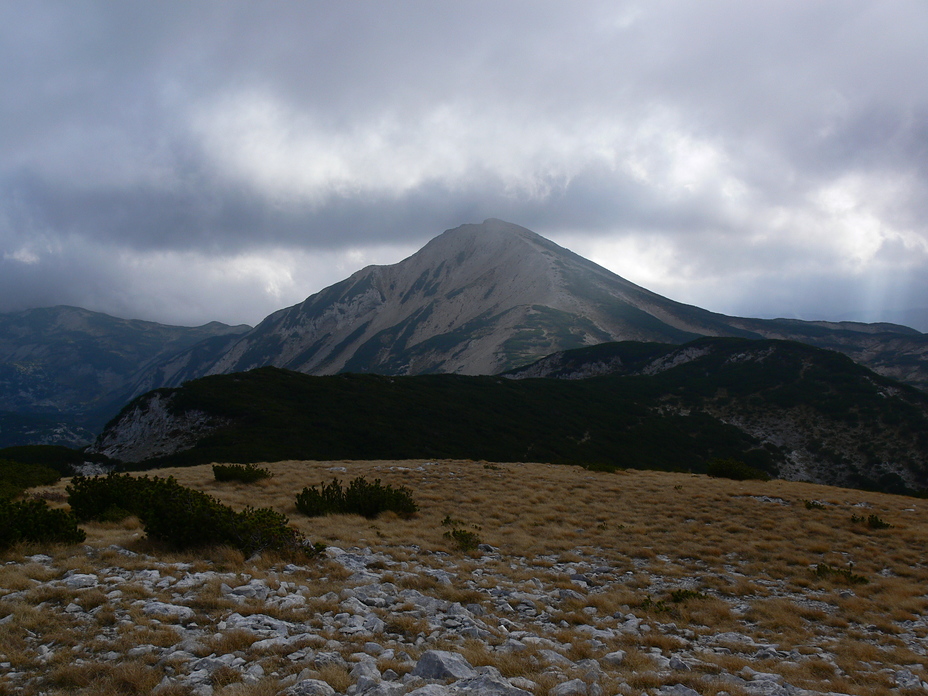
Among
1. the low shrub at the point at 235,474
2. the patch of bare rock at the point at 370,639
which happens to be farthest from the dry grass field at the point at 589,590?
the low shrub at the point at 235,474

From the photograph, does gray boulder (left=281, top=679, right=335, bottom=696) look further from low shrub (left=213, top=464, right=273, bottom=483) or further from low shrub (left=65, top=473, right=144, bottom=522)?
low shrub (left=213, top=464, right=273, bottom=483)

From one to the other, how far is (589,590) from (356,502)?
391 inches

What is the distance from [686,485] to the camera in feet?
88.9

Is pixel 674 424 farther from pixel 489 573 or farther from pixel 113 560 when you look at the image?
pixel 113 560

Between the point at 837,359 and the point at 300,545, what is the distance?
130073mm

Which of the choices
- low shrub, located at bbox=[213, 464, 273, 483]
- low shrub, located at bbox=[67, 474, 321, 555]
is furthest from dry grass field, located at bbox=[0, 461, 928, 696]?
low shrub, located at bbox=[213, 464, 273, 483]

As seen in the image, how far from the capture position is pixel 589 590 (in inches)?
462

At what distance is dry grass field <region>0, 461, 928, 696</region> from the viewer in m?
6.82

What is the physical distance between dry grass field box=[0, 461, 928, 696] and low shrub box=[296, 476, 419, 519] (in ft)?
1.72

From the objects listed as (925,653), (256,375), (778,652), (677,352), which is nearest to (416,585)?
(778,652)

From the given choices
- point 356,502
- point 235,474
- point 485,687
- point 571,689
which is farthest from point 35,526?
point 235,474

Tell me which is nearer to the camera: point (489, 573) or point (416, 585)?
point (416, 585)

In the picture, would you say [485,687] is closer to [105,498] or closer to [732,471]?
[105,498]

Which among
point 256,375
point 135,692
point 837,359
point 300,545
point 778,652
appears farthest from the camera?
point 837,359
